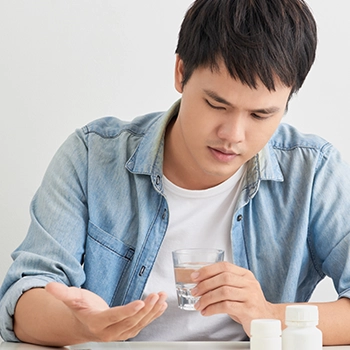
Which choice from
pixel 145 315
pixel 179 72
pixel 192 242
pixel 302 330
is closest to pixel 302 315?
pixel 302 330

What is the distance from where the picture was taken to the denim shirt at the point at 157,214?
165 cm

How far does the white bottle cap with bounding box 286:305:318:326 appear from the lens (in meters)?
1.07

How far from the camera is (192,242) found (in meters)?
1.69

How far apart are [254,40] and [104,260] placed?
2.11ft

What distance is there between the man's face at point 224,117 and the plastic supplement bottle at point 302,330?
1.57ft

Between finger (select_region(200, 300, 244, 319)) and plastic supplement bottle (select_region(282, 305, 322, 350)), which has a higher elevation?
plastic supplement bottle (select_region(282, 305, 322, 350))

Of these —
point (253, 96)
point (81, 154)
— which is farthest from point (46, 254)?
point (253, 96)

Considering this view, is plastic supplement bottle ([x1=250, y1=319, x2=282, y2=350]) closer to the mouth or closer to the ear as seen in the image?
the mouth

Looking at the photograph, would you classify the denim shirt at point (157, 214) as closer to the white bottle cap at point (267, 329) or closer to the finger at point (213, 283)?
the finger at point (213, 283)

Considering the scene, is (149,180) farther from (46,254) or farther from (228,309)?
(228,309)

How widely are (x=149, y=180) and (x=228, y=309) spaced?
0.46 m

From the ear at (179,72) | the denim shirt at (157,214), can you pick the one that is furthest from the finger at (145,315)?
the ear at (179,72)

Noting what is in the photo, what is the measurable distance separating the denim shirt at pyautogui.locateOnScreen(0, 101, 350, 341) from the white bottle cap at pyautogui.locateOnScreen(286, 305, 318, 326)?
56 cm

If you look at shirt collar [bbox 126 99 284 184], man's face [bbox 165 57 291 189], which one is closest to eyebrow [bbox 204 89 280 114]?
man's face [bbox 165 57 291 189]
